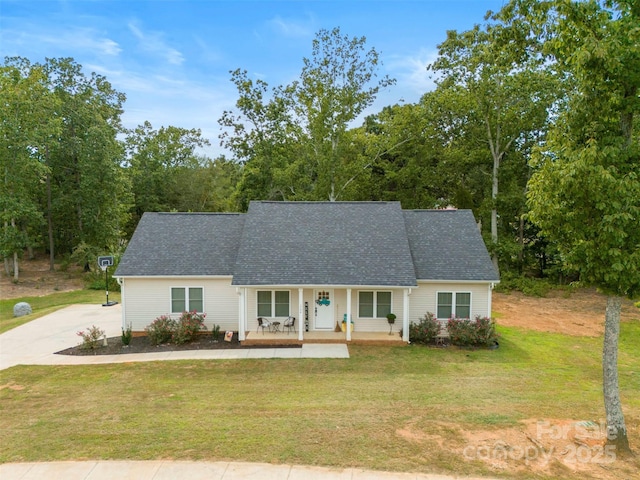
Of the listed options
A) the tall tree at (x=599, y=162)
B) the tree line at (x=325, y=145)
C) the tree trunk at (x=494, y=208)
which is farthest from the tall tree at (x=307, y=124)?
the tall tree at (x=599, y=162)

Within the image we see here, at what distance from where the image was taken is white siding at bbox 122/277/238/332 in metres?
16.2

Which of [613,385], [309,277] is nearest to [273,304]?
[309,277]

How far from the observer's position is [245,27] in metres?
16.8

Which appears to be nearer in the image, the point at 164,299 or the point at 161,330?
the point at 161,330

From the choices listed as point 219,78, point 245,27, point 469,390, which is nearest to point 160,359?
point 469,390

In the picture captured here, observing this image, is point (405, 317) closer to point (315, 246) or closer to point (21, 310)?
point (315, 246)

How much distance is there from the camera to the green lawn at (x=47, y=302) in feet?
65.1

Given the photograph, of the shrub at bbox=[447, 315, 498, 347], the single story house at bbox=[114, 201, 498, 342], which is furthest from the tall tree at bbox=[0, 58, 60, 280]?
the shrub at bbox=[447, 315, 498, 347]

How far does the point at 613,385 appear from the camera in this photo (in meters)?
7.91

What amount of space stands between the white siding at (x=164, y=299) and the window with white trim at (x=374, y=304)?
5018mm

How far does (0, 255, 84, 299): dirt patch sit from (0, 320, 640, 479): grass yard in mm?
17544

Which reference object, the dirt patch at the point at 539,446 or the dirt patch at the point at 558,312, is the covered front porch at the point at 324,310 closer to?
the dirt patch at the point at 558,312

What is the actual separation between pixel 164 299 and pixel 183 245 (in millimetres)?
2402

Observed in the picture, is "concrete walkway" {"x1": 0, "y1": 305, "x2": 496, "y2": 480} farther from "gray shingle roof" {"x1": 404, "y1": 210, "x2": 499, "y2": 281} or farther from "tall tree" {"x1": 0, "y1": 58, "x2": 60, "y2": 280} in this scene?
"tall tree" {"x1": 0, "y1": 58, "x2": 60, "y2": 280}
